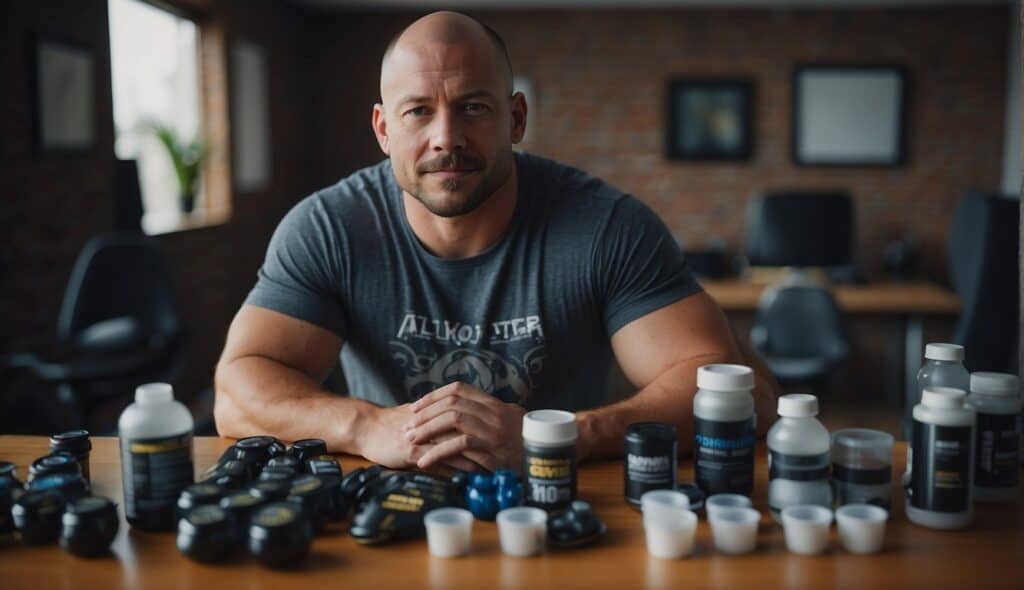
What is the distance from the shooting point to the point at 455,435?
1.33 m

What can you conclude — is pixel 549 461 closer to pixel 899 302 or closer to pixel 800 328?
pixel 800 328

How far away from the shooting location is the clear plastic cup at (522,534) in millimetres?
1050

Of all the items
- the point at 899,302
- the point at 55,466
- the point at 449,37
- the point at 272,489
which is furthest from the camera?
the point at 899,302

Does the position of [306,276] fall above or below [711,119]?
below

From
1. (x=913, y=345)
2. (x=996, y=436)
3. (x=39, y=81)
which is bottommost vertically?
(x=913, y=345)

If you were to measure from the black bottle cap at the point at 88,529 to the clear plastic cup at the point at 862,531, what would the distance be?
0.81 metres

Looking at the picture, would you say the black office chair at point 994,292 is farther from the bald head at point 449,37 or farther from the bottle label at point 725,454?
the bottle label at point 725,454

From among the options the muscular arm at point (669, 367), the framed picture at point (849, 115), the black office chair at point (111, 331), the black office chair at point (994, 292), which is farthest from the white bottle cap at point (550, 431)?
the framed picture at point (849, 115)

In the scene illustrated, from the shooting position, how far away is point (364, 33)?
6.48 metres

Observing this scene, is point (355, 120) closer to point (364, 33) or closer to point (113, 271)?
point (364, 33)

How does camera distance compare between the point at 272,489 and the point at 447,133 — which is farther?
the point at 447,133

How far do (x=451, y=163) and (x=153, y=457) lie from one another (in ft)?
2.31

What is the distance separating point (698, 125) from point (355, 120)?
2298 mm

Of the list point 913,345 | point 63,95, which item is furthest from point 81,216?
point 913,345
